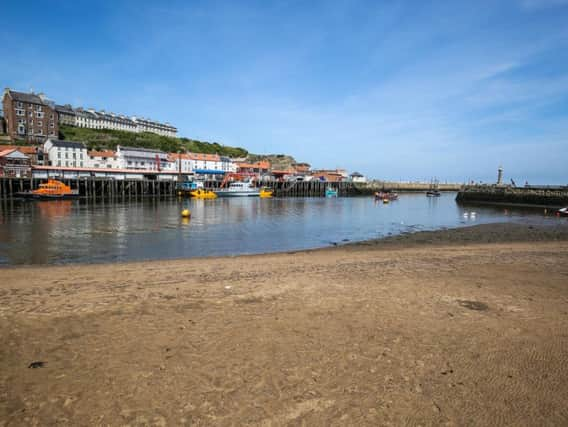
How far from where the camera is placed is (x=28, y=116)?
85.3m

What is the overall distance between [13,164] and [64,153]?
41.3 ft

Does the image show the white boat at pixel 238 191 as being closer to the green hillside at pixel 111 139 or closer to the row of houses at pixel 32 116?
the green hillside at pixel 111 139

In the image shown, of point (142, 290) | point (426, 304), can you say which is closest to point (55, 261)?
point (142, 290)

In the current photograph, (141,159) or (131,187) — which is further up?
(141,159)

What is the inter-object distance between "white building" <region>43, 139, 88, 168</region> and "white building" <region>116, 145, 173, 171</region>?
8.18m

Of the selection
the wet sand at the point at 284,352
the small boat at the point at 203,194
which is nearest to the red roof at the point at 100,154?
the small boat at the point at 203,194

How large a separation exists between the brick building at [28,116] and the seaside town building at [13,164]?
24176mm

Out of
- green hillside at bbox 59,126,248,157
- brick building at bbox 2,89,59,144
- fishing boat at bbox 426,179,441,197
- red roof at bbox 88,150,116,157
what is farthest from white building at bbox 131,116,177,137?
fishing boat at bbox 426,179,441,197

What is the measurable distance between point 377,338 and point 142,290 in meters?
5.37

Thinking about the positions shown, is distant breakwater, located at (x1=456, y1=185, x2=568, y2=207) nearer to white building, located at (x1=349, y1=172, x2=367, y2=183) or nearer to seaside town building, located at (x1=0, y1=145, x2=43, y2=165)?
white building, located at (x1=349, y1=172, x2=367, y2=183)

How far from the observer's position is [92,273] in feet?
32.7

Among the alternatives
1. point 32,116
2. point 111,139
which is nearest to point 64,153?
point 32,116

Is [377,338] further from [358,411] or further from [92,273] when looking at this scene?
[92,273]

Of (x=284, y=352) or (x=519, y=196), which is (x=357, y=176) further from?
(x=284, y=352)
